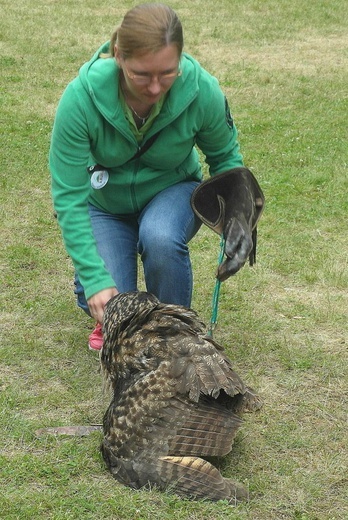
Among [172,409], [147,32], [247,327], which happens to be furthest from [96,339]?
[147,32]

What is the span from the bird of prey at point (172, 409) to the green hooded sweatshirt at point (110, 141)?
19.2 inches

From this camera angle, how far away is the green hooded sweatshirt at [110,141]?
4426 mm

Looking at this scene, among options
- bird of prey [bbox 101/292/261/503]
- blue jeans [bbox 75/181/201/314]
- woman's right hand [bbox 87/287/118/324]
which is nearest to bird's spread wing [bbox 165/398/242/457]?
bird of prey [bbox 101/292/261/503]

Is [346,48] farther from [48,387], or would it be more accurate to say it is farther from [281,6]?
[48,387]

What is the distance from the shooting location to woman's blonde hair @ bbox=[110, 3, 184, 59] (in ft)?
13.3

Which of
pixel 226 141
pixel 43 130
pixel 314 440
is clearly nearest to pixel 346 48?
pixel 43 130

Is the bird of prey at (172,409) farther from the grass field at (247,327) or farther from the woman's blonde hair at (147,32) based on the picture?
the woman's blonde hair at (147,32)

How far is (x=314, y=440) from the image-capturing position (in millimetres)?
4367

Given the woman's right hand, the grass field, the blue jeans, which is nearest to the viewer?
the grass field

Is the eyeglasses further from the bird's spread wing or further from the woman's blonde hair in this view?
→ the bird's spread wing

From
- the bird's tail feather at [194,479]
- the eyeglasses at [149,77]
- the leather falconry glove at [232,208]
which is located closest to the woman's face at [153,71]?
the eyeglasses at [149,77]

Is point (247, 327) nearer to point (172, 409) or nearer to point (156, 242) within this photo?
point (156, 242)

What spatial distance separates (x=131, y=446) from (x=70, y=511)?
0.38 m

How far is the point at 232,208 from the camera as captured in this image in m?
4.73
